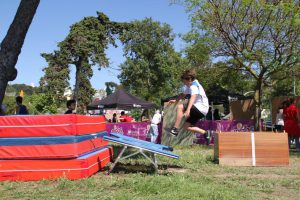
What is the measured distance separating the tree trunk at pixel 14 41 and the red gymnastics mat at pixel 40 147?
7.60 ft

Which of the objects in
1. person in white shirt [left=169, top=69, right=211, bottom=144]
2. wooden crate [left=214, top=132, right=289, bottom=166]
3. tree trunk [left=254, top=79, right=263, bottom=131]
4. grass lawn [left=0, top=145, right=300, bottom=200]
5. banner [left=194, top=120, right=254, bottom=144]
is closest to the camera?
grass lawn [left=0, top=145, right=300, bottom=200]

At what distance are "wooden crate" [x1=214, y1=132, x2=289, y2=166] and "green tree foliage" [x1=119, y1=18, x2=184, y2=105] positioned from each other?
123ft

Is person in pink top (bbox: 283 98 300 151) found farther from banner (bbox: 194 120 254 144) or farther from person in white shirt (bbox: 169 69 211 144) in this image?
person in white shirt (bbox: 169 69 211 144)

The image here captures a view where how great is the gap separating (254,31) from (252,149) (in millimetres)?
10448

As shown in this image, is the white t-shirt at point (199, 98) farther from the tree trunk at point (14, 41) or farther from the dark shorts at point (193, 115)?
the tree trunk at point (14, 41)


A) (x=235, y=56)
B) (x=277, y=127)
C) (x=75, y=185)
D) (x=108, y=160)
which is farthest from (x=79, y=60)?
(x=75, y=185)

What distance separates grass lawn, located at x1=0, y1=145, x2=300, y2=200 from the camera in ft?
18.9

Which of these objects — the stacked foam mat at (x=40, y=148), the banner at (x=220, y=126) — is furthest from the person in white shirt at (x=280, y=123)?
the stacked foam mat at (x=40, y=148)

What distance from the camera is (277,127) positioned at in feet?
56.8

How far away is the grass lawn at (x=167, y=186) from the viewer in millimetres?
5746

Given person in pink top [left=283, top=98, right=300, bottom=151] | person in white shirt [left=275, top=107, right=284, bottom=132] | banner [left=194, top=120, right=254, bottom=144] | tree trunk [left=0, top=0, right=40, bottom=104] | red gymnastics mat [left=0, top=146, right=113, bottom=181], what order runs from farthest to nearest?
1. banner [left=194, top=120, right=254, bottom=144]
2. person in white shirt [left=275, top=107, right=284, bottom=132]
3. person in pink top [left=283, top=98, right=300, bottom=151]
4. tree trunk [left=0, top=0, right=40, bottom=104]
5. red gymnastics mat [left=0, top=146, right=113, bottom=181]

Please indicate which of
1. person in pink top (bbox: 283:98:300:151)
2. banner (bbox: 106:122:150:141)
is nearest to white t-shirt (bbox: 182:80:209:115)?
person in pink top (bbox: 283:98:300:151)

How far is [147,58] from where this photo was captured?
159 feet

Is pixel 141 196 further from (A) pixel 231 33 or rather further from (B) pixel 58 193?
(A) pixel 231 33
